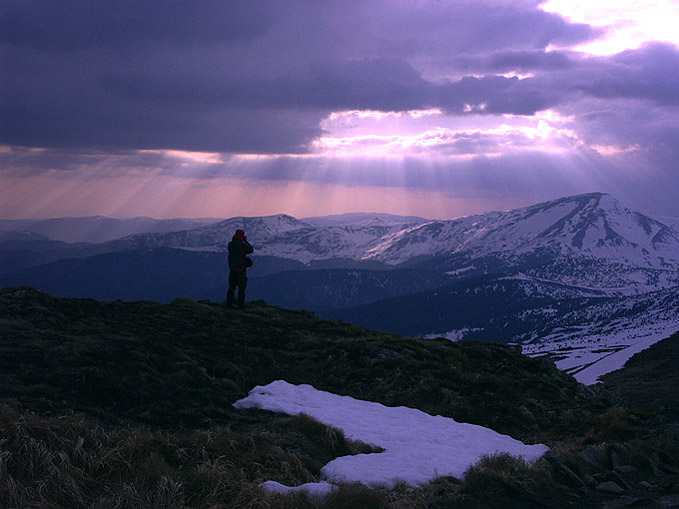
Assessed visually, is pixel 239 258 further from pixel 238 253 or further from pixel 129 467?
pixel 129 467

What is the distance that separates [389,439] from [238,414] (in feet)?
11.9

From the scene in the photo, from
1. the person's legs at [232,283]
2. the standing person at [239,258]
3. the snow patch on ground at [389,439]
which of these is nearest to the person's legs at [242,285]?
the standing person at [239,258]

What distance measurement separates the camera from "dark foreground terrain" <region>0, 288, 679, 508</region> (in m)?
6.95

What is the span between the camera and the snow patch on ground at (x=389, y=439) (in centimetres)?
905

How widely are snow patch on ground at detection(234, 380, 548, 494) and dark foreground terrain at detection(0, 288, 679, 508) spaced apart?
0.53 m

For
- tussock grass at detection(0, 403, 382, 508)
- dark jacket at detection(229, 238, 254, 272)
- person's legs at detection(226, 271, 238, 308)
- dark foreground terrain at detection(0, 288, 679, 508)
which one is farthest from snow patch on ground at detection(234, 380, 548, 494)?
person's legs at detection(226, 271, 238, 308)

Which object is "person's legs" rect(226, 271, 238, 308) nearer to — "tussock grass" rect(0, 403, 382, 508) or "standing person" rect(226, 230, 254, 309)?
"standing person" rect(226, 230, 254, 309)

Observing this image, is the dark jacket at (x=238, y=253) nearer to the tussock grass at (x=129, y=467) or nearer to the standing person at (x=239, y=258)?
the standing person at (x=239, y=258)

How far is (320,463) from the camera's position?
951 centimetres

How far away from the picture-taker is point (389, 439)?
1238cm

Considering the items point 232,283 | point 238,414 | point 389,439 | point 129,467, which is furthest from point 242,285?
point 129,467

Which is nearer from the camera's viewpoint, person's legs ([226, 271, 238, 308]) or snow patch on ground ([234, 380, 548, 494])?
snow patch on ground ([234, 380, 548, 494])

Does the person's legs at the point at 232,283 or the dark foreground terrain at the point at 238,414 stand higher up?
the person's legs at the point at 232,283

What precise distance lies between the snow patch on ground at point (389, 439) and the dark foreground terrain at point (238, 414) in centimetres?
53
